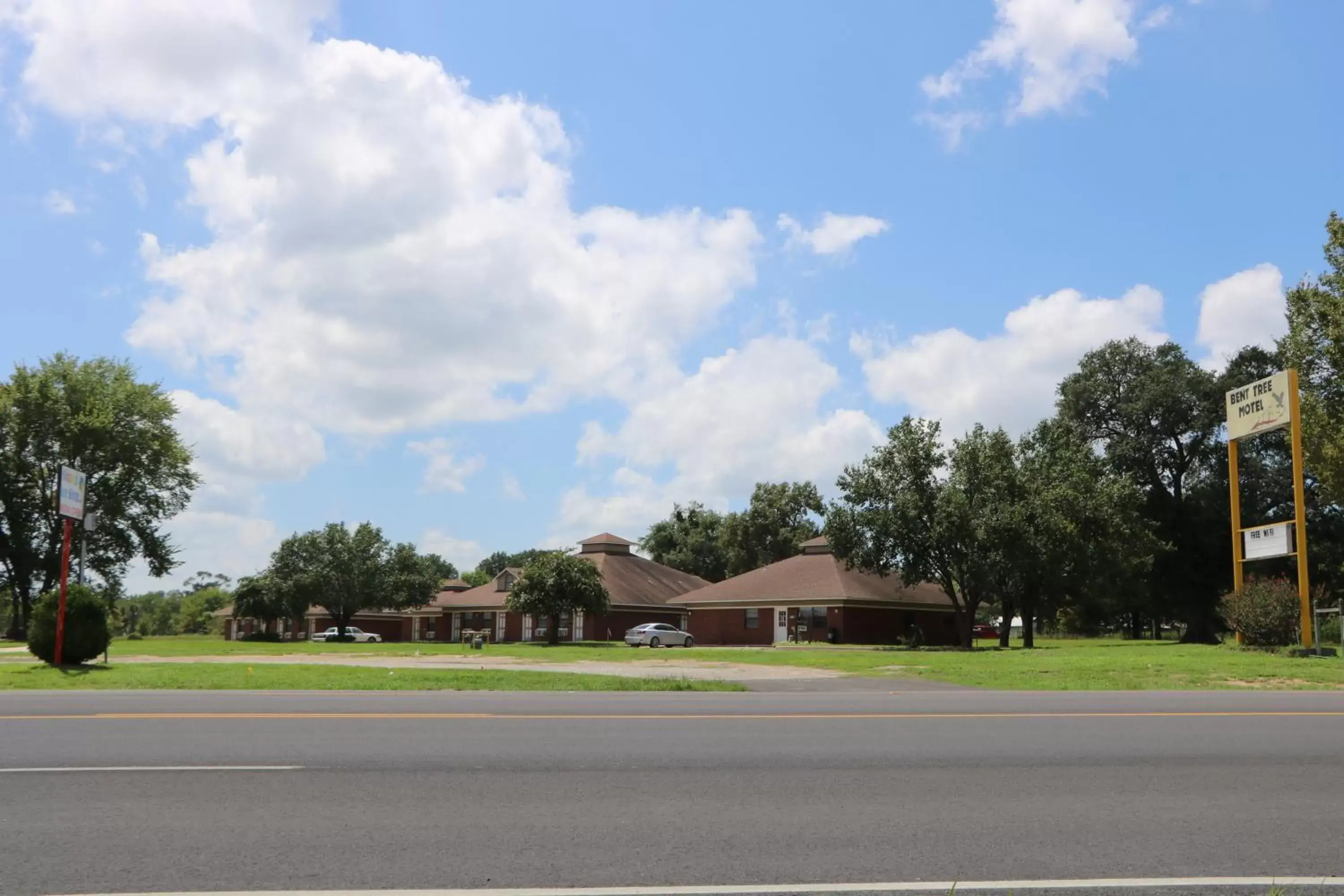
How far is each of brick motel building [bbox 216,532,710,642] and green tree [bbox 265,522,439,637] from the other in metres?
4.42

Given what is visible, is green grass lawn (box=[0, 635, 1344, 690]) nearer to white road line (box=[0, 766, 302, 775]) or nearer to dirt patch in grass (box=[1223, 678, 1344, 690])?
dirt patch in grass (box=[1223, 678, 1344, 690])

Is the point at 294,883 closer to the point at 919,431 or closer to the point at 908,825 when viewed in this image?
the point at 908,825

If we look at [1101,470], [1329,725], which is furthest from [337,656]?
[1101,470]

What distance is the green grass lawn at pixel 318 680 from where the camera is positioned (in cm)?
1934

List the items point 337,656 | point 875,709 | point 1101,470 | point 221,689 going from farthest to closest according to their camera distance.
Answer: point 1101,470 → point 337,656 → point 221,689 → point 875,709

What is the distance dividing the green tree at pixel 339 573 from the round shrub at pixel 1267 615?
2165 inches

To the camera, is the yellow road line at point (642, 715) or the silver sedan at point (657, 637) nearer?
the yellow road line at point (642, 715)

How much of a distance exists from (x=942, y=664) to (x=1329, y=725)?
46.7ft

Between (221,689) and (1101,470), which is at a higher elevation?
(1101,470)

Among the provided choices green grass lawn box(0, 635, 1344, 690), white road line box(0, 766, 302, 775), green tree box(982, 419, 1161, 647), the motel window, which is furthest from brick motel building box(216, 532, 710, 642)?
white road line box(0, 766, 302, 775)

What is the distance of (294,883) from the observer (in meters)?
5.77

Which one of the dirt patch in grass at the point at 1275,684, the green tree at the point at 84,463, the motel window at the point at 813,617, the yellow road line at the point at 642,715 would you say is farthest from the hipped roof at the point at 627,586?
the yellow road line at the point at 642,715

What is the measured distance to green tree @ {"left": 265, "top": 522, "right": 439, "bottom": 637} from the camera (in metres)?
71.6

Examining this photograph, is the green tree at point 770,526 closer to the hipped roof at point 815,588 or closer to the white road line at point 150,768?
the hipped roof at point 815,588
